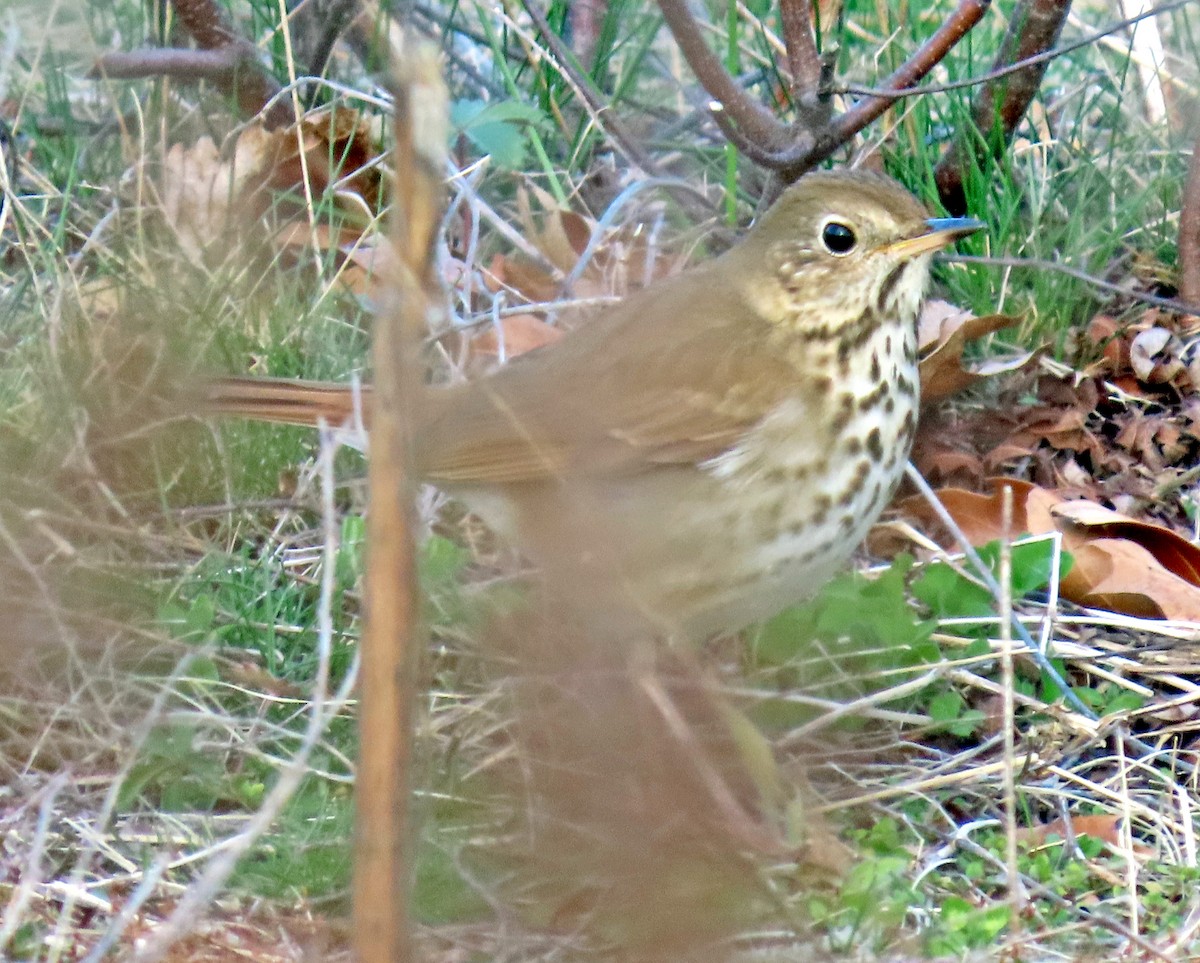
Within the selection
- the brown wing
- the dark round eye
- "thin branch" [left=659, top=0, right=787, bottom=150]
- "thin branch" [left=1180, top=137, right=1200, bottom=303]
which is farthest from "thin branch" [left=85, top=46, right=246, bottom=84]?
"thin branch" [left=1180, top=137, right=1200, bottom=303]

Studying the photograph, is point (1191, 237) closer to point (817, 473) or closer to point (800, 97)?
point (800, 97)

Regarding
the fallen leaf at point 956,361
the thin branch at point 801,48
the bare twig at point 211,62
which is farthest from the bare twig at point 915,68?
the bare twig at point 211,62

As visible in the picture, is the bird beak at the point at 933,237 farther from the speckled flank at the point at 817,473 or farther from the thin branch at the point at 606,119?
the thin branch at the point at 606,119

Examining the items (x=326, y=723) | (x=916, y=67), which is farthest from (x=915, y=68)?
(x=326, y=723)

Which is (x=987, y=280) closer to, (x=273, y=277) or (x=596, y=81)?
(x=596, y=81)

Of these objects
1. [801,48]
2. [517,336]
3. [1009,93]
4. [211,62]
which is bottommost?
[517,336]

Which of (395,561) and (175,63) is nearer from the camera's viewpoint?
(395,561)
